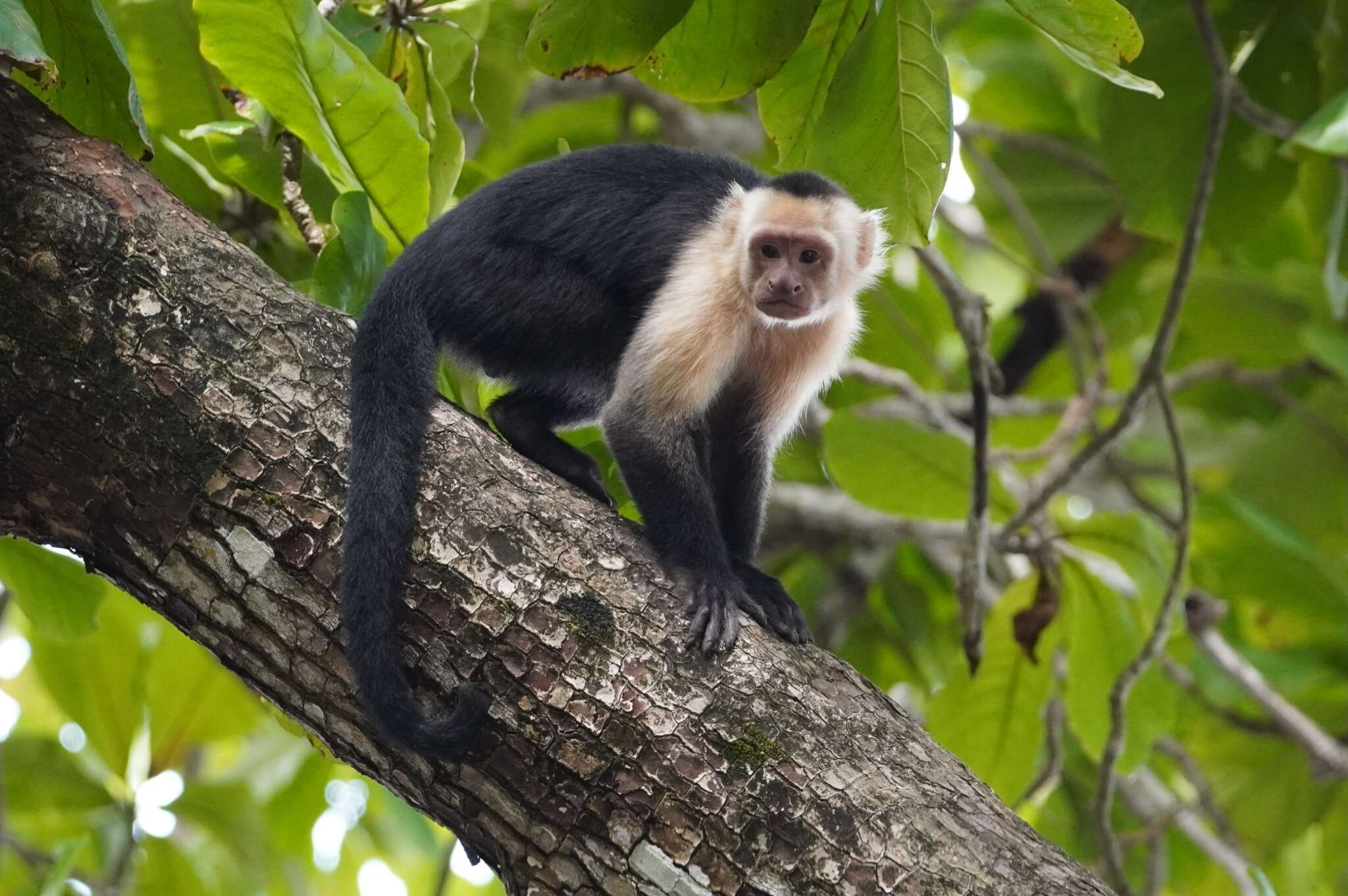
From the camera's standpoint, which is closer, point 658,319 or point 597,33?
point 597,33

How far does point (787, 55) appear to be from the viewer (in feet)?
8.22

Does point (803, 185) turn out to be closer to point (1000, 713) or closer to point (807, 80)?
point (807, 80)

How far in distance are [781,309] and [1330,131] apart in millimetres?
1279

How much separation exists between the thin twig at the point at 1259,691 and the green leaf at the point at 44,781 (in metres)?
3.57

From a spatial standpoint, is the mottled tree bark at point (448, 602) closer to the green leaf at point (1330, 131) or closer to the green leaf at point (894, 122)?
the green leaf at point (894, 122)

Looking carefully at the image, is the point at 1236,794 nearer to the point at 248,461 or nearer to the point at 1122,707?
the point at 1122,707

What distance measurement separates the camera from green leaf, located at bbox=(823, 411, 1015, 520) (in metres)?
3.45

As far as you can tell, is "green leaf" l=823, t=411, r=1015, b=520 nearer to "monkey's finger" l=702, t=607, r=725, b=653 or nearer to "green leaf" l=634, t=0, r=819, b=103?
"green leaf" l=634, t=0, r=819, b=103

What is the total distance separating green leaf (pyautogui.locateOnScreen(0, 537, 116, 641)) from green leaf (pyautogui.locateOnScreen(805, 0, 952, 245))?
6.48 ft

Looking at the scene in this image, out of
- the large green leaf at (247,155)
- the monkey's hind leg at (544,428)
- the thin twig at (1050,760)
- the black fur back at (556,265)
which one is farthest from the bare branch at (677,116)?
the thin twig at (1050,760)

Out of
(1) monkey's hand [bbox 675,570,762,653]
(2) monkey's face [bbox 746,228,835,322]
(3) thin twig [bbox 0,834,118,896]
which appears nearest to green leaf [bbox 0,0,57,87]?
(1) monkey's hand [bbox 675,570,762,653]

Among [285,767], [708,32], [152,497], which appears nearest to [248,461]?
[152,497]

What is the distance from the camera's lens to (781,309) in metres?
3.21

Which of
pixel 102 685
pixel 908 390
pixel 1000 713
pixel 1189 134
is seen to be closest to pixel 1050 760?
pixel 1000 713
